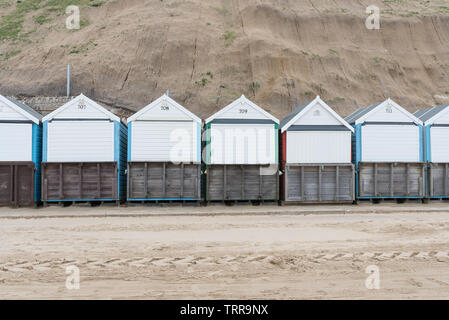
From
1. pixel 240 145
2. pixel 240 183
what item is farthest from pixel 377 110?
pixel 240 183

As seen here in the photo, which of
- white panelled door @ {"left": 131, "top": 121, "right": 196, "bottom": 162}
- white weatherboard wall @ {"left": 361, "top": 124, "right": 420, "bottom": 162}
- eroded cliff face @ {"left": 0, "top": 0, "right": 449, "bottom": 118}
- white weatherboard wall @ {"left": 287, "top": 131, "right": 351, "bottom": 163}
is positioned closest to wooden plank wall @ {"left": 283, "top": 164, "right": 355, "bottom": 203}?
white weatherboard wall @ {"left": 287, "top": 131, "right": 351, "bottom": 163}

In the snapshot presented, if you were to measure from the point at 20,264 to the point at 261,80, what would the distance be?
37133 millimetres

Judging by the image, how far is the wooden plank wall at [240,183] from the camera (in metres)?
17.8

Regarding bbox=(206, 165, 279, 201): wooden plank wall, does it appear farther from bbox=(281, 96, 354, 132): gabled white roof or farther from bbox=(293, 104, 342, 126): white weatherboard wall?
bbox=(293, 104, 342, 126): white weatherboard wall

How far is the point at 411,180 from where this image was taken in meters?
18.6

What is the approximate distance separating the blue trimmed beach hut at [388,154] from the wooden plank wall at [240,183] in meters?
4.40

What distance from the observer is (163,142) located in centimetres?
1755

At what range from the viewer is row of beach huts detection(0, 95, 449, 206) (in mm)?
17125

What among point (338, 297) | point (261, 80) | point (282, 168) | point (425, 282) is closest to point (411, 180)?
point (282, 168)

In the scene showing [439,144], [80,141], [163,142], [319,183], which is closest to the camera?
[80,141]

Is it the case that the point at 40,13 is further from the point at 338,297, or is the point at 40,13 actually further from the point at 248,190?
the point at 338,297

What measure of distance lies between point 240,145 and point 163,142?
3.60 metres

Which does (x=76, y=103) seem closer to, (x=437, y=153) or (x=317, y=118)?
(x=317, y=118)

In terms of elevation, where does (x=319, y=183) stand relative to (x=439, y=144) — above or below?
below
